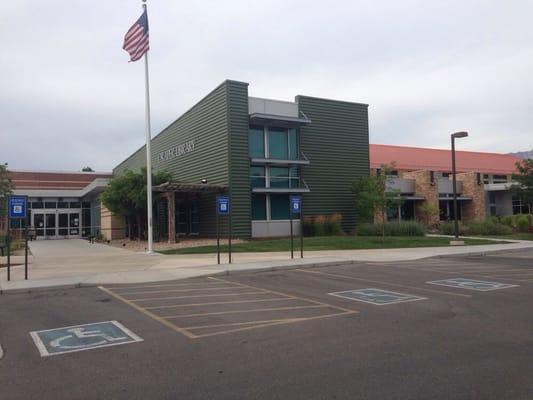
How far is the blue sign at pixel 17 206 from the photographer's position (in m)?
13.1

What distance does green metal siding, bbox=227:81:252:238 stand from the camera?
2755 centimetres

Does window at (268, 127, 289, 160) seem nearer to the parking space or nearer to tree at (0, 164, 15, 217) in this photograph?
tree at (0, 164, 15, 217)

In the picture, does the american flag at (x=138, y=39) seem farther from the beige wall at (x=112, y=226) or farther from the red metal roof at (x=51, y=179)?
the red metal roof at (x=51, y=179)

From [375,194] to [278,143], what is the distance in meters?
6.89

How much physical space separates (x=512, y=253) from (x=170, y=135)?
2593cm

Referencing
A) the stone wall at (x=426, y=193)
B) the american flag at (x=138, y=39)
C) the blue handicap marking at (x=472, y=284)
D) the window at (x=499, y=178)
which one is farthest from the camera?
the window at (x=499, y=178)

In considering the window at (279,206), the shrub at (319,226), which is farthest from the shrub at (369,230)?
the window at (279,206)

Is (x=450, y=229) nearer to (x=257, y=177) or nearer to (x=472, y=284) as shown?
(x=257, y=177)

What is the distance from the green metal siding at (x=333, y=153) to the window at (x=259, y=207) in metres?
2.74

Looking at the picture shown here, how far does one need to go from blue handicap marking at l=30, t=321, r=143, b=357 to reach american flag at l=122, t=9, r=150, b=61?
57.4 feet

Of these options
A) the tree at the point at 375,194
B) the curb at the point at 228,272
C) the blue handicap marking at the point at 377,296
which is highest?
the tree at the point at 375,194

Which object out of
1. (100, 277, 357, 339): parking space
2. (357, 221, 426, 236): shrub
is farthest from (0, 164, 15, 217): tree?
(357, 221, 426, 236): shrub

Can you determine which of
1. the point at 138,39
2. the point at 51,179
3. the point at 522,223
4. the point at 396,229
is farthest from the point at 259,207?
the point at 51,179

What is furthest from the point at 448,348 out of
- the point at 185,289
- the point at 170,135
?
the point at 170,135
